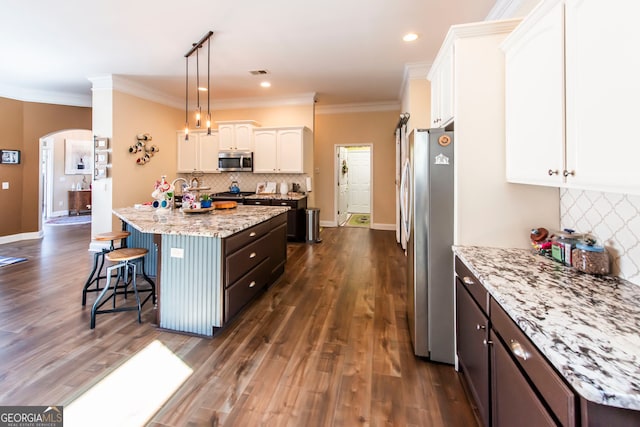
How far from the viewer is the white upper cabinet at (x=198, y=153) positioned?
21.6ft

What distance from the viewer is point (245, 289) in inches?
109

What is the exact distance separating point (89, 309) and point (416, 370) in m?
3.06

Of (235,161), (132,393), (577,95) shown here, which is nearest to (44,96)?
(235,161)

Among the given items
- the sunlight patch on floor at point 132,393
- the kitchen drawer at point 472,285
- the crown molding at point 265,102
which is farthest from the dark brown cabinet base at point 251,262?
the crown molding at point 265,102

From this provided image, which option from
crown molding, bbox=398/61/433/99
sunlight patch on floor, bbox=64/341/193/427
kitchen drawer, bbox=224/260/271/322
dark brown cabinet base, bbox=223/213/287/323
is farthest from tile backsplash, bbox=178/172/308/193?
sunlight patch on floor, bbox=64/341/193/427

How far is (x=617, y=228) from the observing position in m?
1.38

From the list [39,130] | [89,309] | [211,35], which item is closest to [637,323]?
[89,309]

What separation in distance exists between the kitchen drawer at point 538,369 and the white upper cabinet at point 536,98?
681 mm

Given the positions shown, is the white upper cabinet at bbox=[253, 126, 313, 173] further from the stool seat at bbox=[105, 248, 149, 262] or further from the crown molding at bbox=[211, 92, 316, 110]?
the stool seat at bbox=[105, 248, 149, 262]

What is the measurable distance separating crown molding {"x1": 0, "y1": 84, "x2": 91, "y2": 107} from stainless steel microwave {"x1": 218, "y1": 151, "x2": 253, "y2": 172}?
310 cm

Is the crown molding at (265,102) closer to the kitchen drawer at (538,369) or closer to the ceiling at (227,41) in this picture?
the ceiling at (227,41)

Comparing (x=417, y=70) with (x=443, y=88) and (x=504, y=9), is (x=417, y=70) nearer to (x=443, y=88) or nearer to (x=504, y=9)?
(x=504, y=9)

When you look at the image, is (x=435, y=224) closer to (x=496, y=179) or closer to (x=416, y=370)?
(x=496, y=179)

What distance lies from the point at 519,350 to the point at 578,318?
0.22 metres
